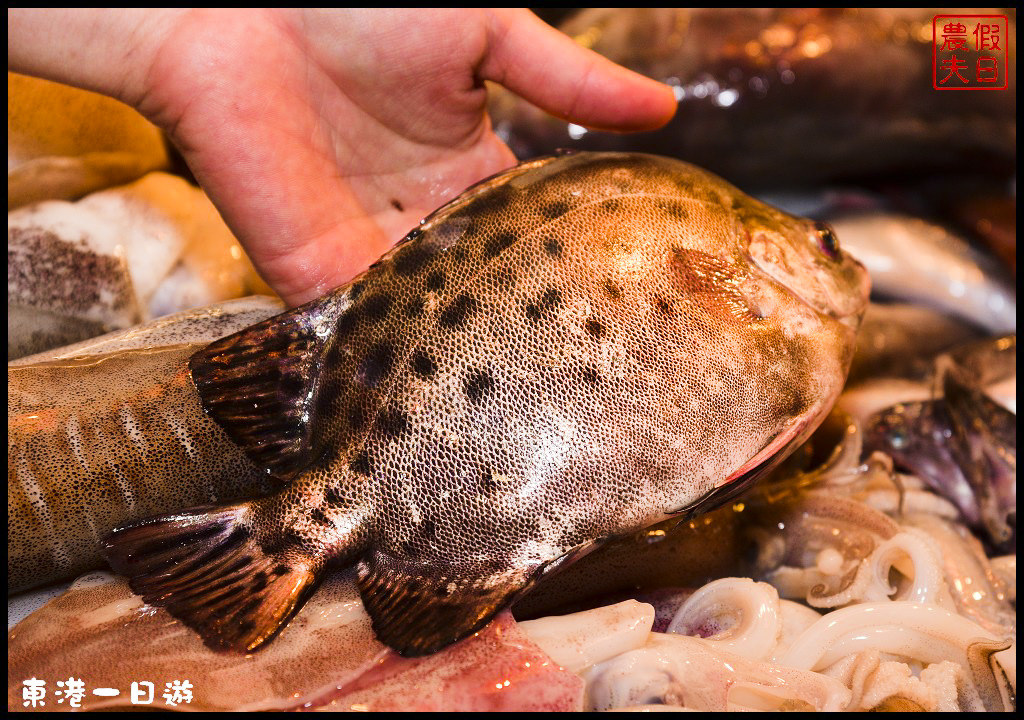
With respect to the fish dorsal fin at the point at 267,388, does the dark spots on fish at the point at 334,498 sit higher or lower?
lower

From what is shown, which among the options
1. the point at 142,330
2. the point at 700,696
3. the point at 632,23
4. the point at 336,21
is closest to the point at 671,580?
the point at 700,696

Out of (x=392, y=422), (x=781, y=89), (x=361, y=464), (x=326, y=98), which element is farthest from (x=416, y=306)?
(x=781, y=89)

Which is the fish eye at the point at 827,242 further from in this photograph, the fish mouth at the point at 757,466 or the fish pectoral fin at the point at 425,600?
the fish pectoral fin at the point at 425,600

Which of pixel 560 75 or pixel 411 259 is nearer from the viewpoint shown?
pixel 411 259

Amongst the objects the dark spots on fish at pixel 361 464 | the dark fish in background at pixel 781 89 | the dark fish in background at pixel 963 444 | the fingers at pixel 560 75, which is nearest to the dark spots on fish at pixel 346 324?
the dark spots on fish at pixel 361 464

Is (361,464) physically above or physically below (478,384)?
below

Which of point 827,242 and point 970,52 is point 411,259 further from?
point 970,52
